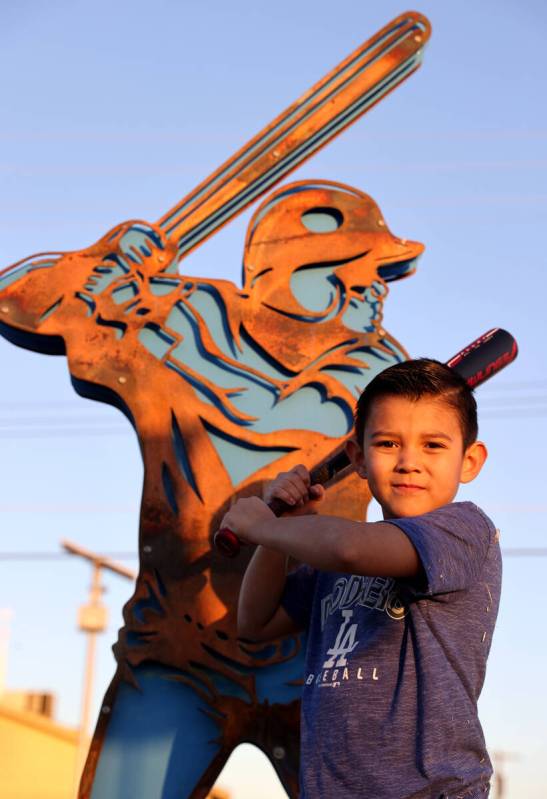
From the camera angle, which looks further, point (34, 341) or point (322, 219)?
point (322, 219)

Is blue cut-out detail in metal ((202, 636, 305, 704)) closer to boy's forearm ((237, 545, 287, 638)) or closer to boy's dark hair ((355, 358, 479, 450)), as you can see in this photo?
boy's forearm ((237, 545, 287, 638))

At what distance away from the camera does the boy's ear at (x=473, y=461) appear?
1.86m

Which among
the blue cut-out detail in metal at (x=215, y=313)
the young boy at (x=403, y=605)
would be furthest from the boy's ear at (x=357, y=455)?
the blue cut-out detail in metal at (x=215, y=313)

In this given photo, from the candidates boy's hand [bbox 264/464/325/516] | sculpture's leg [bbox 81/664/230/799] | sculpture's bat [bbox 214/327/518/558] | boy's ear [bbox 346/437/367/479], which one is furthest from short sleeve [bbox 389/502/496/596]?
sculpture's leg [bbox 81/664/230/799]

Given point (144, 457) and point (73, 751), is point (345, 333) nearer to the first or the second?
point (144, 457)

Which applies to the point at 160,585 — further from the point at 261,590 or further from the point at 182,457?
the point at 261,590

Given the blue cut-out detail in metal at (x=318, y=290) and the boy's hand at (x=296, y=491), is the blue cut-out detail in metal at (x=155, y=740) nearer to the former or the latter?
the blue cut-out detail in metal at (x=318, y=290)

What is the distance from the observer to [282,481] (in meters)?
1.98

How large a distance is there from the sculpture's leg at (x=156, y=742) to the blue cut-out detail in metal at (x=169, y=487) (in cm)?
53

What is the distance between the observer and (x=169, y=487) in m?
3.57

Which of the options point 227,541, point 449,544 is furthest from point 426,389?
point 227,541

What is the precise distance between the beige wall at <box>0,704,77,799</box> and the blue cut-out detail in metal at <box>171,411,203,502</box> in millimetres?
10252

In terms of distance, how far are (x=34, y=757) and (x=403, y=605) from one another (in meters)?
13.0

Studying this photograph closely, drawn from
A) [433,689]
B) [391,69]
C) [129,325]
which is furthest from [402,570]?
[391,69]
